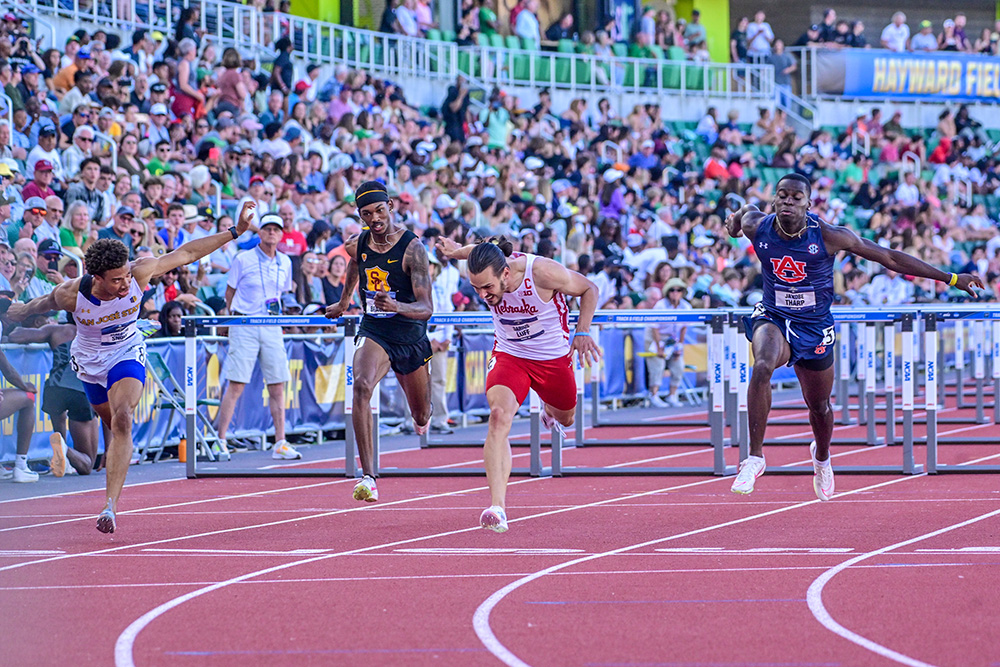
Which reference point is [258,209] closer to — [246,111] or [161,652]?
[246,111]

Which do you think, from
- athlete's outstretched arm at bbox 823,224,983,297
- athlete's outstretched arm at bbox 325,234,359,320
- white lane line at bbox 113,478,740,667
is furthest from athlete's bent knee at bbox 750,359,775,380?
athlete's outstretched arm at bbox 325,234,359,320

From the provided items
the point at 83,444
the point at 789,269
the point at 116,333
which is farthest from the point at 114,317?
the point at 789,269

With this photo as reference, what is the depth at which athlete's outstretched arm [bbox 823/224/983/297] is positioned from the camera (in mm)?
9172

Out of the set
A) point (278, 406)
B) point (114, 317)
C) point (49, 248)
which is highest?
point (49, 248)

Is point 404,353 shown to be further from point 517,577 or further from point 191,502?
point 517,577

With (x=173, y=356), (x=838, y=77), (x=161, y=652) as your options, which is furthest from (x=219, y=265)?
(x=838, y=77)

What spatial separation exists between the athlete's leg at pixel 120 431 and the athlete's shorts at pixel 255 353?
4542 millimetres

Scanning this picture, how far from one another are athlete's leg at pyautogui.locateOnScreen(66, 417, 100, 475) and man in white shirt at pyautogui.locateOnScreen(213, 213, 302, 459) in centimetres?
151

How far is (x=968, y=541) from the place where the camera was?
8477 mm

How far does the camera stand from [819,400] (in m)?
9.90

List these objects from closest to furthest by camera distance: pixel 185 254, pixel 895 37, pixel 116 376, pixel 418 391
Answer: pixel 185 254
pixel 116 376
pixel 418 391
pixel 895 37

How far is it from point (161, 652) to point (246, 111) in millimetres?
14842

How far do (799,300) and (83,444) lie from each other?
609cm

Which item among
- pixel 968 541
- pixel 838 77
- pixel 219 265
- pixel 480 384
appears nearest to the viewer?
pixel 968 541
